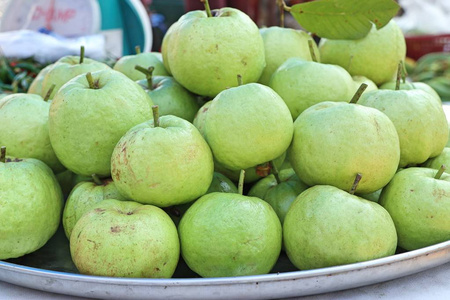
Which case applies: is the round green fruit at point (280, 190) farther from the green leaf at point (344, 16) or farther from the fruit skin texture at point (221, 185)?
the green leaf at point (344, 16)

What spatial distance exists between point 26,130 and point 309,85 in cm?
81

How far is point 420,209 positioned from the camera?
1147 mm

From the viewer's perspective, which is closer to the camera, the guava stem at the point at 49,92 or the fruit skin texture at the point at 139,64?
the guava stem at the point at 49,92

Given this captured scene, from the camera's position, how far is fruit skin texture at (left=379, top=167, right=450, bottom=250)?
113cm

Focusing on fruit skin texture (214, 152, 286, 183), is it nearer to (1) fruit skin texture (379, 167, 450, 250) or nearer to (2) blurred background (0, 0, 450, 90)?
(1) fruit skin texture (379, 167, 450, 250)

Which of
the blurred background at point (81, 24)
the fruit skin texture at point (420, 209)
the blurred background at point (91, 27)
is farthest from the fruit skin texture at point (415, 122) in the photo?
the blurred background at point (81, 24)

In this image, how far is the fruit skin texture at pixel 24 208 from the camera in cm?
114

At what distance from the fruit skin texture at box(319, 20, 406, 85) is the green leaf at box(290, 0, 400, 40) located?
41 mm

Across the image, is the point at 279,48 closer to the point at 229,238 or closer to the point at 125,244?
the point at 229,238

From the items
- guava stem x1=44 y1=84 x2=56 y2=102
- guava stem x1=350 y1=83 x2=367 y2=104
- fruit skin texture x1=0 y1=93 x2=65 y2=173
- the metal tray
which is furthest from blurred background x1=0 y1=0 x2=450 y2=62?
the metal tray

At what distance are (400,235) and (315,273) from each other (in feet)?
1.14

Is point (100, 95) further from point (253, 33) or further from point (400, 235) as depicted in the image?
point (400, 235)

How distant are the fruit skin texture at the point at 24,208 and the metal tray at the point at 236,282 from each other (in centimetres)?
11

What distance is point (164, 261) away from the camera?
106 cm
